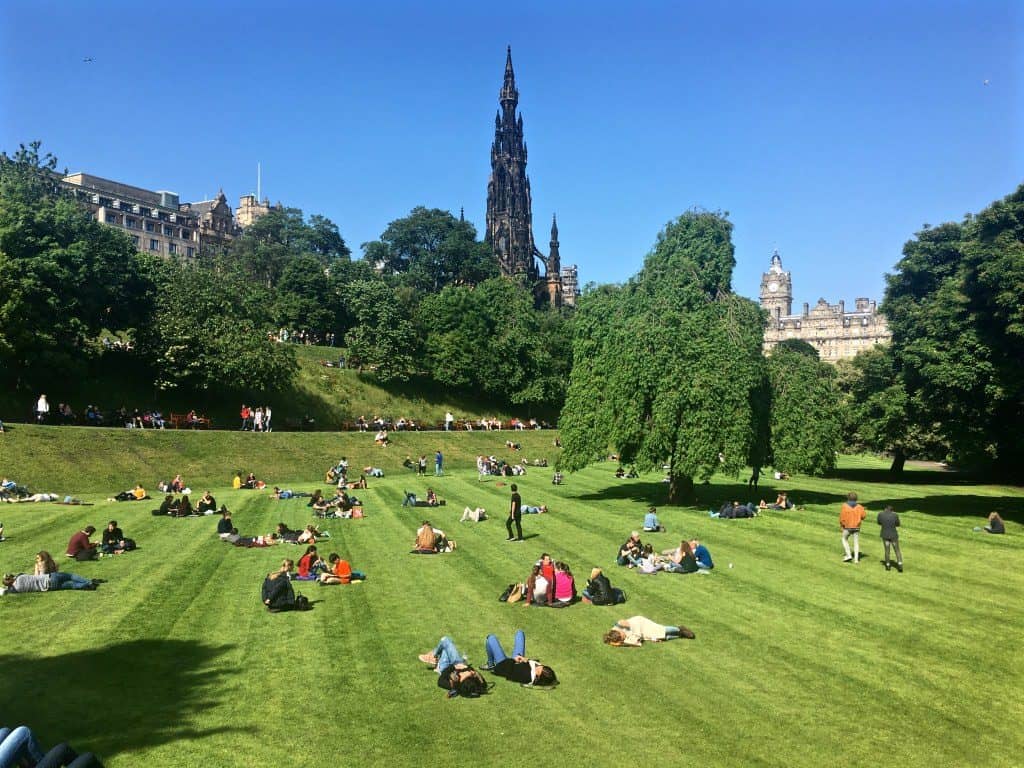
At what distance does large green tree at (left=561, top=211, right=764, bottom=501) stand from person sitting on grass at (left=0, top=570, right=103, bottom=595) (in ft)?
74.5

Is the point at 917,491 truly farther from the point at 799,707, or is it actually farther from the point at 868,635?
the point at 799,707

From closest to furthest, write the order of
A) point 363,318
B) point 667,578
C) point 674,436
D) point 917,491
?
point 667,578 < point 674,436 < point 917,491 < point 363,318

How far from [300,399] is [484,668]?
192 feet

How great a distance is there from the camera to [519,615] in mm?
18000

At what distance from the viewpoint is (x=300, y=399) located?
69438mm

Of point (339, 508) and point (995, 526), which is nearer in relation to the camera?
point (995, 526)

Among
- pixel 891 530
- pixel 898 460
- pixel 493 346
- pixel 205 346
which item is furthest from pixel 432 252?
pixel 891 530

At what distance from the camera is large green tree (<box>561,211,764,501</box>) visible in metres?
34.1

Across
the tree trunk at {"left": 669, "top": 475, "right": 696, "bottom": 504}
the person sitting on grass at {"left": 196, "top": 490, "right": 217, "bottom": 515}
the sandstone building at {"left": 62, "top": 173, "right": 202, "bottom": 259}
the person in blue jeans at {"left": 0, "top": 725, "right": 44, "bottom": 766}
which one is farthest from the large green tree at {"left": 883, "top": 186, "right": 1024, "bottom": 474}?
the sandstone building at {"left": 62, "top": 173, "right": 202, "bottom": 259}

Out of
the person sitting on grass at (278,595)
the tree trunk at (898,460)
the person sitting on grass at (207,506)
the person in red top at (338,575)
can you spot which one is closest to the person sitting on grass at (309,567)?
the person in red top at (338,575)

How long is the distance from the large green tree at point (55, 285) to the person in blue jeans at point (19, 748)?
44.7 metres

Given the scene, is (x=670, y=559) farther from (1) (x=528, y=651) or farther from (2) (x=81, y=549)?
(2) (x=81, y=549)

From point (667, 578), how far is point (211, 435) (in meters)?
38.7

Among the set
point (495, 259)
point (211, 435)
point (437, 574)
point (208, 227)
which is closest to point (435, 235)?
point (495, 259)
